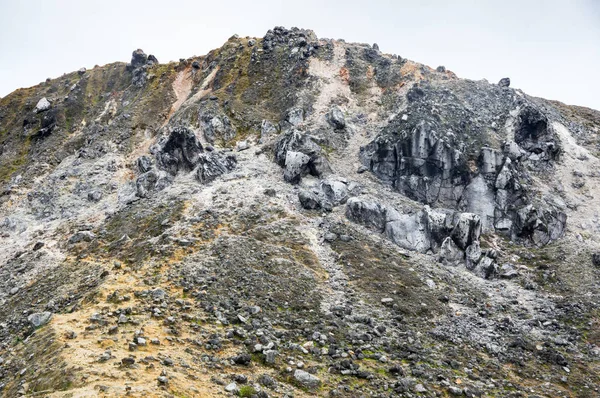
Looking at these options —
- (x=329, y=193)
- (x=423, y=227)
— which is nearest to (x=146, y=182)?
(x=329, y=193)

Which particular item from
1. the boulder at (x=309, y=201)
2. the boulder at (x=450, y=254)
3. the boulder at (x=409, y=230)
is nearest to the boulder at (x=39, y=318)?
the boulder at (x=309, y=201)

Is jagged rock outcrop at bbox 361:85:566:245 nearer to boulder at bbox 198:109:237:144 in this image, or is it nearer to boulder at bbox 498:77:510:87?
boulder at bbox 498:77:510:87

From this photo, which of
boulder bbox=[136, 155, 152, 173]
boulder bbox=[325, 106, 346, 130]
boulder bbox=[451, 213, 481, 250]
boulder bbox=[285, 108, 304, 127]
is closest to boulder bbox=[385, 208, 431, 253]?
boulder bbox=[451, 213, 481, 250]

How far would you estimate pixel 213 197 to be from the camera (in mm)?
35656

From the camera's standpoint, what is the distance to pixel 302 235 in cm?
3183

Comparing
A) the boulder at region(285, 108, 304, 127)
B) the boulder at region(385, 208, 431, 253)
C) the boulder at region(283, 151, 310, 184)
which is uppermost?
the boulder at region(285, 108, 304, 127)

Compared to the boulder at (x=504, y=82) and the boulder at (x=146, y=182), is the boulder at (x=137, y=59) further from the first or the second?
the boulder at (x=504, y=82)

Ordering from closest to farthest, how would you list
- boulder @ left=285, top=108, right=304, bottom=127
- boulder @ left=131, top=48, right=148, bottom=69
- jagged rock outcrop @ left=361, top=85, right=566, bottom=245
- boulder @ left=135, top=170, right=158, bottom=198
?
jagged rock outcrop @ left=361, top=85, right=566, bottom=245
boulder @ left=135, top=170, right=158, bottom=198
boulder @ left=285, top=108, right=304, bottom=127
boulder @ left=131, top=48, right=148, bottom=69

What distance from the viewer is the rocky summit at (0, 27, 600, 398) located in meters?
18.9

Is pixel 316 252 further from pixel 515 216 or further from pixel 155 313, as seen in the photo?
pixel 515 216

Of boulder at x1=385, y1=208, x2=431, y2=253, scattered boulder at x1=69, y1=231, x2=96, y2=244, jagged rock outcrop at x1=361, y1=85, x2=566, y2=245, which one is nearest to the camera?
scattered boulder at x1=69, y1=231, x2=96, y2=244

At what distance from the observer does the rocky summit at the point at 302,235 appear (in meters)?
18.9

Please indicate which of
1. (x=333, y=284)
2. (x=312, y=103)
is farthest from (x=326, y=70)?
(x=333, y=284)

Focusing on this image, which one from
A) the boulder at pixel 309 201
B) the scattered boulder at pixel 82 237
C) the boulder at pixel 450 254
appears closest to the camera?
the boulder at pixel 450 254
